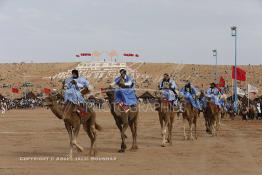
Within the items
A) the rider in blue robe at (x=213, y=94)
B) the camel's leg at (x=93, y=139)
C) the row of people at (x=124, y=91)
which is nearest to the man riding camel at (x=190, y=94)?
the row of people at (x=124, y=91)

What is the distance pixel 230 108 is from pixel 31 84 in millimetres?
85713

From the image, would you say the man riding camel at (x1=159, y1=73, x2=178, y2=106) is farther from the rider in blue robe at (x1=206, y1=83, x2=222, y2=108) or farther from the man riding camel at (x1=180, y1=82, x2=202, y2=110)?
the rider in blue robe at (x1=206, y1=83, x2=222, y2=108)

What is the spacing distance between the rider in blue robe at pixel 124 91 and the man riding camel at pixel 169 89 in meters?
2.14

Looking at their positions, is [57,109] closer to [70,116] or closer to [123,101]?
[70,116]

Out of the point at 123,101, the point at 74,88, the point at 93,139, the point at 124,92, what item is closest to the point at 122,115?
the point at 123,101

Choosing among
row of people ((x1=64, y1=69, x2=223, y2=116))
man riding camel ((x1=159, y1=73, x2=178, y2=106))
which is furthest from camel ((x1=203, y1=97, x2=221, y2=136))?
man riding camel ((x1=159, y1=73, x2=178, y2=106))

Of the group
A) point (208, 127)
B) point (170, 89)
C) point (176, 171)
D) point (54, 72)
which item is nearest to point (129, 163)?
point (176, 171)

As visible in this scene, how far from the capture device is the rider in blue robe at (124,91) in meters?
17.4

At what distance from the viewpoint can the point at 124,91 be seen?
1747 centimetres

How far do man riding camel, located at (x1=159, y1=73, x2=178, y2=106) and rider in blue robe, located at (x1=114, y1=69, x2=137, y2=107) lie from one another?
2135 millimetres

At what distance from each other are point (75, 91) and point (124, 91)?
234 cm

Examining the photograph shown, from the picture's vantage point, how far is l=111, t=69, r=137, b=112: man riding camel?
1738 cm

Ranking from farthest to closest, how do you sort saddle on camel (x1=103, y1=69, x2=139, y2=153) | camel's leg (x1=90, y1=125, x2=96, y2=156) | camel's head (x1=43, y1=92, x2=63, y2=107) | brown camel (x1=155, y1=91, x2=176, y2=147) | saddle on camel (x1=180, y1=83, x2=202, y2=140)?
saddle on camel (x1=180, y1=83, x2=202, y2=140), brown camel (x1=155, y1=91, x2=176, y2=147), saddle on camel (x1=103, y1=69, x2=139, y2=153), camel's leg (x1=90, y1=125, x2=96, y2=156), camel's head (x1=43, y1=92, x2=63, y2=107)

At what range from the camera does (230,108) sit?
166ft
